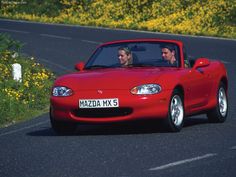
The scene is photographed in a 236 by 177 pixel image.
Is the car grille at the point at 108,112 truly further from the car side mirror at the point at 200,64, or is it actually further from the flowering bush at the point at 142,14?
the flowering bush at the point at 142,14

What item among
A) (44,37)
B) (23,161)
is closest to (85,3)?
(44,37)

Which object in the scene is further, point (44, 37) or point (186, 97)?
point (44, 37)

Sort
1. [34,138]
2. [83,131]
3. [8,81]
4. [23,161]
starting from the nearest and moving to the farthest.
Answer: [23,161], [34,138], [83,131], [8,81]

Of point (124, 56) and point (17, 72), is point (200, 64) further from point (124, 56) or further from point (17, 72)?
point (17, 72)

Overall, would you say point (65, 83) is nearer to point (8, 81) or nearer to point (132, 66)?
point (132, 66)

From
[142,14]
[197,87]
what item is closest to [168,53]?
[197,87]

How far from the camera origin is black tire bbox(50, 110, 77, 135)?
45.4ft

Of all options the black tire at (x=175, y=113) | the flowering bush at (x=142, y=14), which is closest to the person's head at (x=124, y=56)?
the black tire at (x=175, y=113)

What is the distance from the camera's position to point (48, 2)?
53344 millimetres

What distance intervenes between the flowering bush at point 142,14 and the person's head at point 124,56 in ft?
77.2

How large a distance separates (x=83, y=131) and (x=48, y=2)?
39.3 m

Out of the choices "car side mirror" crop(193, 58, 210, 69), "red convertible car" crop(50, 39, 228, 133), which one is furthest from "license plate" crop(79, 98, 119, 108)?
"car side mirror" crop(193, 58, 210, 69)

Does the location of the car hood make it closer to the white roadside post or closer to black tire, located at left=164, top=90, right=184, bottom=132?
black tire, located at left=164, top=90, right=184, bottom=132

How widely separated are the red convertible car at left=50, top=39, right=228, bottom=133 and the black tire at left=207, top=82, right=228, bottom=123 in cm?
4
